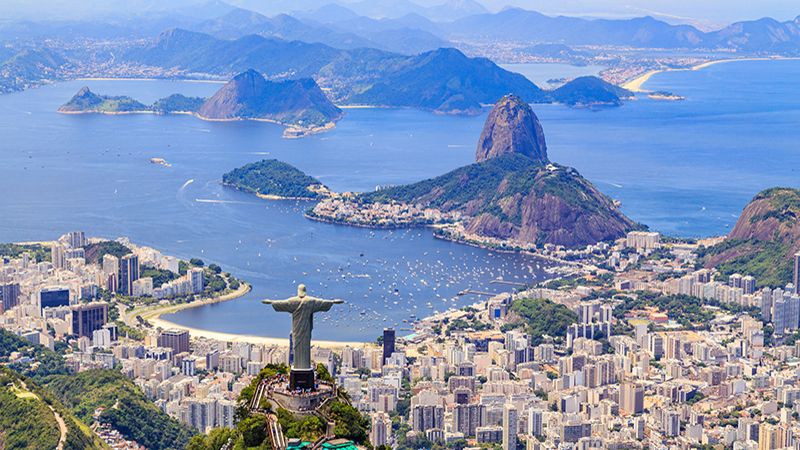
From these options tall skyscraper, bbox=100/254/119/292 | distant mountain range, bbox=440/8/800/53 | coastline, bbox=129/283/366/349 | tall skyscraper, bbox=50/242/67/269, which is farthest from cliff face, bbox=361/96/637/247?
distant mountain range, bbox=440/8/800/53

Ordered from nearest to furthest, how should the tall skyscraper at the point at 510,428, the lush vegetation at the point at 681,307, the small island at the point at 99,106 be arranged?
the tall skyscraper at the point at 510,428, the lush vegetation at the point at 681,307, the small island at the point at 99,106

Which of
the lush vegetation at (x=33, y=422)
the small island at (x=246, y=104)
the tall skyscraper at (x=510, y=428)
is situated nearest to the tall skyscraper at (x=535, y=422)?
the tall skyscraper at (x=510, y=428)

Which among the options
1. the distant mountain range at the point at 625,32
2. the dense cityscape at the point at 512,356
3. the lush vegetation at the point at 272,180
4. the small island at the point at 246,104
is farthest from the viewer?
the distant mountain range at the point at 625,32

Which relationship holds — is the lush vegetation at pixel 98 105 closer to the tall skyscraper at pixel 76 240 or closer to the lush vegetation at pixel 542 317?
the tall skyscraper at pixel 76 240

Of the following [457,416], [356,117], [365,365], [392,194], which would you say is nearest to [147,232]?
[392,194]

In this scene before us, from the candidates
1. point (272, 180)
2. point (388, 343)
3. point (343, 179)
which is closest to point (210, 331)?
point (388, 343)
